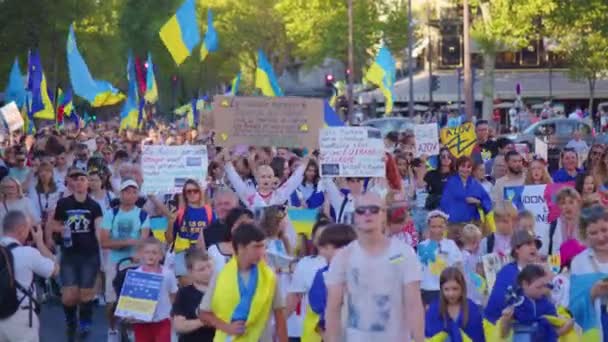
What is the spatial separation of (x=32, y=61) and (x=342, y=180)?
21452 millimetres

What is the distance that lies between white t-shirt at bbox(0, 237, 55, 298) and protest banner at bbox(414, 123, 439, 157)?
10.0 meters

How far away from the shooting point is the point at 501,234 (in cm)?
1202

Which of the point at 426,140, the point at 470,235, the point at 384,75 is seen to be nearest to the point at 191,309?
the point at 470,235

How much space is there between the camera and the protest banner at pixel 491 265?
1073 cm

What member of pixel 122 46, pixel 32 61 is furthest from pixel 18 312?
pixel 122 46

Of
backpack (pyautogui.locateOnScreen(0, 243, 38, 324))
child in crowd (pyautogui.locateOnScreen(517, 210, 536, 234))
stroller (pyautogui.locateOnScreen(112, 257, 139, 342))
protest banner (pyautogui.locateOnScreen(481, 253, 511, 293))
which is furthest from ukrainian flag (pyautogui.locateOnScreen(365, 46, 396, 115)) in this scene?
backpack (pyautogui.locateOnScreen(0, 243, 38, 324))

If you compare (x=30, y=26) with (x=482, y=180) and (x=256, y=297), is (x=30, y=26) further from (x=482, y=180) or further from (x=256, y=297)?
(x=256, y=297)

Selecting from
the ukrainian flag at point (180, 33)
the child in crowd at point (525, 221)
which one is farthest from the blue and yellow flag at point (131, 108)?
the child in crowd at point (525, 221)

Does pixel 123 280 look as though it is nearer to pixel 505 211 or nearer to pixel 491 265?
pixel 491 265

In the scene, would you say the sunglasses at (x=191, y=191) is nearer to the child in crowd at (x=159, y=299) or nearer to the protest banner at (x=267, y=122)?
the child in crowd at (x=159, y=299)

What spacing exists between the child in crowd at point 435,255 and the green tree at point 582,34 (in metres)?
39.0

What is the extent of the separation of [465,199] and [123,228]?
137 inches

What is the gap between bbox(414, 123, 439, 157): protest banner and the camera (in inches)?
774

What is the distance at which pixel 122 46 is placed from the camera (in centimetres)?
8375
